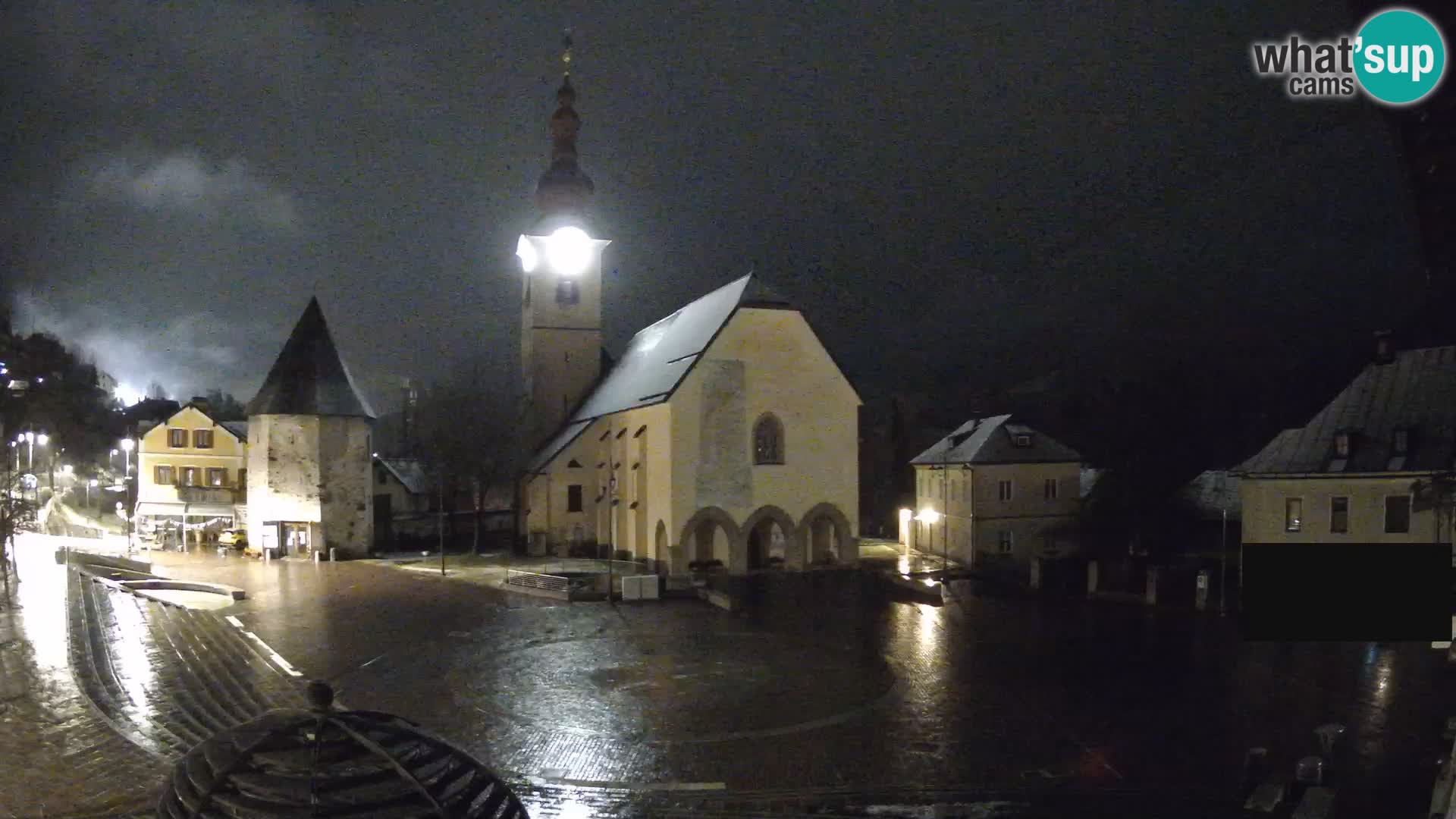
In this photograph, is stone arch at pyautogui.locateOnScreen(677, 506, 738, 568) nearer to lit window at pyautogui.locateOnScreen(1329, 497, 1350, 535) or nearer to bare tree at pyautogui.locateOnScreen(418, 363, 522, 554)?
→ bare tree at pyautogui.locateOnScreen(418, 363, 522, 554)

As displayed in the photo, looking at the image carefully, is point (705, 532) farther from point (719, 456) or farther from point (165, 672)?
point (165, 672)

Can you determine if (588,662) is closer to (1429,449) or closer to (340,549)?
(1429,449)

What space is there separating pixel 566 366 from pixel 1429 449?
38274mm

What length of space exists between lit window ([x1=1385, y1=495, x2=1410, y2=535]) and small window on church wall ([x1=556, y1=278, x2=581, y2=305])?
123ft

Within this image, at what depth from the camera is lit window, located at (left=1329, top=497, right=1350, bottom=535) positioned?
19.1 metres

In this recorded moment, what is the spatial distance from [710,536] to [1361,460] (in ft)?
70.4

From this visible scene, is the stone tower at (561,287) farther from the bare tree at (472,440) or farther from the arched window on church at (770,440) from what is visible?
the arched window on church at (770,440)

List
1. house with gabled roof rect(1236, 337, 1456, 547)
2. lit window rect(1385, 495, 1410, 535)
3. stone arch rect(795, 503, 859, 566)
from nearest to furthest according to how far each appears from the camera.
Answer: lit window rect(1385, 495, 1410, 535)
house with gabled roof rect(1236, 337, 1456, 547)
stone arch rect(795, 503, 859, 566)

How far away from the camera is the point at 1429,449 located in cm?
1703

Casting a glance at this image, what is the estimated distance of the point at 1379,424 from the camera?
2158cm

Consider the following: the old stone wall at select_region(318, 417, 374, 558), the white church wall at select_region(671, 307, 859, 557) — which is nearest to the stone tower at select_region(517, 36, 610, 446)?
the old stone wall at select_region(318, 417, 374, 558)

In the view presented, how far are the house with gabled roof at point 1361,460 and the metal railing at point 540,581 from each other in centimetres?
1971

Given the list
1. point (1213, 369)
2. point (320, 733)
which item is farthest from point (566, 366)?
point (320, 733)
